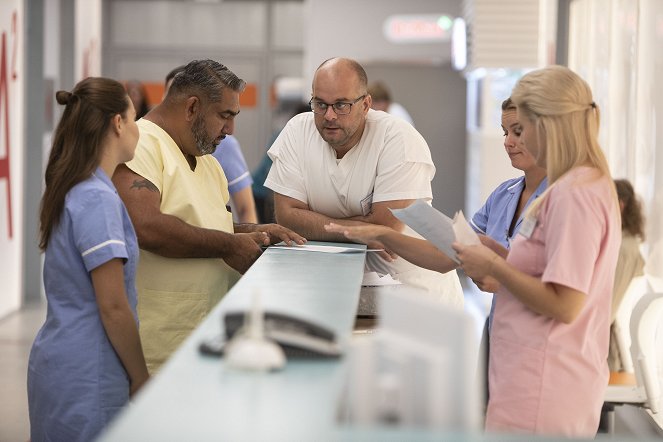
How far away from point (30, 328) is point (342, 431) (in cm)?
639

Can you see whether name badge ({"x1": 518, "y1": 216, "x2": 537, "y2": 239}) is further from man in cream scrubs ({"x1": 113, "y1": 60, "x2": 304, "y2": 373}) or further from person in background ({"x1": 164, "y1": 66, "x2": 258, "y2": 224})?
person in background ({"x1": 164, "y1": 66, "x2": 258, "y2": 224})

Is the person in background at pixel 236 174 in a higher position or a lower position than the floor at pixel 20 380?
higher

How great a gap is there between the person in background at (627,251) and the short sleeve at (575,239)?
2.17 meters

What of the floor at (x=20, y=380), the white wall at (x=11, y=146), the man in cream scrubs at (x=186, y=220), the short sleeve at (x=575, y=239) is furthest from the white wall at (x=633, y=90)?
the white wall at (x=11, y=146)

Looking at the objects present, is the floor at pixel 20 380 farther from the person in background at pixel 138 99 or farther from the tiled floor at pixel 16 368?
the person in background at pixel 138 99

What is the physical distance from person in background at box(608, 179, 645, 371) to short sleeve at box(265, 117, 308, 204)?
161 centimetres

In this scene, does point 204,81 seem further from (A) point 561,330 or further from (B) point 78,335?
(A) point 561,330

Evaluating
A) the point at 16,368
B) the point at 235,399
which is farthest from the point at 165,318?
the point at 16,368

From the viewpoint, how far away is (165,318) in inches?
128

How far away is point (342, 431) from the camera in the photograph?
1.54m

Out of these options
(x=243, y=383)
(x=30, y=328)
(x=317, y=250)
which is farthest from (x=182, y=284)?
(x=30, y=328)

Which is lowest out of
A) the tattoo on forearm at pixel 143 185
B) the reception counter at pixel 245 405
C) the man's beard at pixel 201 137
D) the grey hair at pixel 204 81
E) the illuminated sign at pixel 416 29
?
the reception counter at pixel 245 405

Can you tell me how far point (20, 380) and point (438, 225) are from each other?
4.15 m

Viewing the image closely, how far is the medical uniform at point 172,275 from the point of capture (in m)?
3.22
